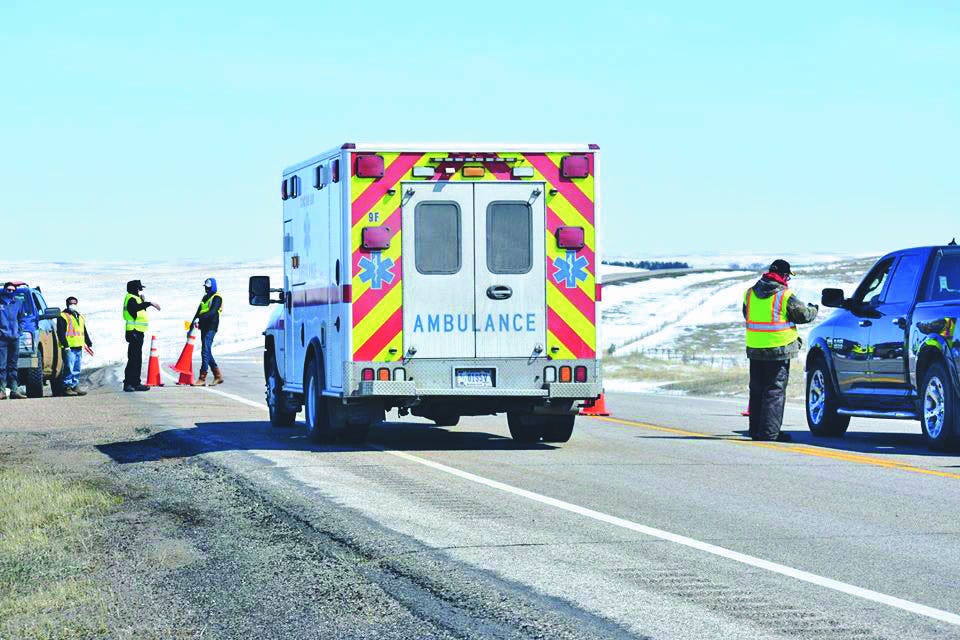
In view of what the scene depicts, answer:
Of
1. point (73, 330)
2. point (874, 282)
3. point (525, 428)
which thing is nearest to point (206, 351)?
point (73, 330)

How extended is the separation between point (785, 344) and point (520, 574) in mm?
9657

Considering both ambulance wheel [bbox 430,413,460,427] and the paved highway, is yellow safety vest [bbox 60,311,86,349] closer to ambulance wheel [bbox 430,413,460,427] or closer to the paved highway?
the paved highway

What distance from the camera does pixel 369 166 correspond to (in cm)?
1511

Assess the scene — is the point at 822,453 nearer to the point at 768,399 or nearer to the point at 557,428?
the point at 768,399

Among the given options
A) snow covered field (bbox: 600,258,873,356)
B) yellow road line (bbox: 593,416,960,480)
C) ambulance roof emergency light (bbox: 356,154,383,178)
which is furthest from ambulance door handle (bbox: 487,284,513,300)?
snow covered field (bbox: 600,258,873,356)

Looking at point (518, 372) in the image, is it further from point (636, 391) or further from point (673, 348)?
point (673, 348)

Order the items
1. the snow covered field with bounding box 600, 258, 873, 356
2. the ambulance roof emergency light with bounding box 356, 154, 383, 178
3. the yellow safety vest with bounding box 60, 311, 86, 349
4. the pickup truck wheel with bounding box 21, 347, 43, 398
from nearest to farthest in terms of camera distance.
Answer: the ambulance roof emergency light with bounding box 356, 154, 383, 178 → the pickup truck wheel with bounding box 21, 347, 43, 398 → the yellow safety vest with bounding box 60, 311, 86, 349 → the snow covered field with bounding box 600, 258, 873, 356

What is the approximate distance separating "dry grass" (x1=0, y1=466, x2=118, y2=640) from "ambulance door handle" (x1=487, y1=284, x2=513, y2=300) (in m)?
4.29

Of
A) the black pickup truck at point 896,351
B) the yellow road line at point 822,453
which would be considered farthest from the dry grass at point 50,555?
the black pickup truck at point 896,351

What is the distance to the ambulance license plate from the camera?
50.3 ft

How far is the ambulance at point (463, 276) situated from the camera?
49.9 feet

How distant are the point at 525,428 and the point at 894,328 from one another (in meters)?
3.94

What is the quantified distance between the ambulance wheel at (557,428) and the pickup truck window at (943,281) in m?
3.84

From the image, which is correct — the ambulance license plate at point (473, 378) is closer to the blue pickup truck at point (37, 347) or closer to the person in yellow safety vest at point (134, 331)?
the blue pickup truck at point (37, 347)
